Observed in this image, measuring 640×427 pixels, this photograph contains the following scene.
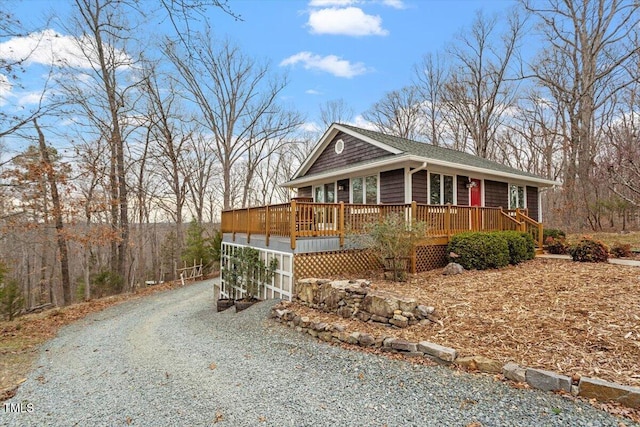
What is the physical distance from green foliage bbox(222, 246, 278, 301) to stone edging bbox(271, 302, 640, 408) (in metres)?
2.64

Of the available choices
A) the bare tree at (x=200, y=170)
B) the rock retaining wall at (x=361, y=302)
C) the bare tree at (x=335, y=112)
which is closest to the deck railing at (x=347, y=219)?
the rock retaining wall at (x=361, y=302)

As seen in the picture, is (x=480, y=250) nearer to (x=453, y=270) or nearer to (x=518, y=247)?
(x=453, y=270)

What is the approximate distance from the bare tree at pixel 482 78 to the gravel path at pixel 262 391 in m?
22.4

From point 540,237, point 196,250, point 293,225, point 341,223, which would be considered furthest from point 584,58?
point 196,250

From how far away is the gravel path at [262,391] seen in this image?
2980 millimetres

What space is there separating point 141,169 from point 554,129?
28.0m

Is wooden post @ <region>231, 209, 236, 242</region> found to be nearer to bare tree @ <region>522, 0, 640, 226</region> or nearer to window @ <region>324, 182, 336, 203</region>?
window @ <region>324, 182, 336, 203</region>

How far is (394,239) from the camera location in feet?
22.4

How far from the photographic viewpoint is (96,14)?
564 inches

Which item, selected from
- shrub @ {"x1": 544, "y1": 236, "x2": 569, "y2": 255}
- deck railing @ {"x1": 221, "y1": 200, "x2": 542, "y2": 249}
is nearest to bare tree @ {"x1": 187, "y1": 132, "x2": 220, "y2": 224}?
deck railing @ {"x1": 221, "y1": 200, "x2": 542, "y2": 249}

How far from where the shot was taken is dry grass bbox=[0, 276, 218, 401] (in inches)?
200

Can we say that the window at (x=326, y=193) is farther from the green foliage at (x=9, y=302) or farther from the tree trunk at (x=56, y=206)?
the green foliage at (x=9, y=302)

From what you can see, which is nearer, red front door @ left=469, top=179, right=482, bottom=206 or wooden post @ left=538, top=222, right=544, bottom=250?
wooden post @ left=538, top=222, right=544, bottom=250

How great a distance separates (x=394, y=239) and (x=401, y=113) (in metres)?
22.9
